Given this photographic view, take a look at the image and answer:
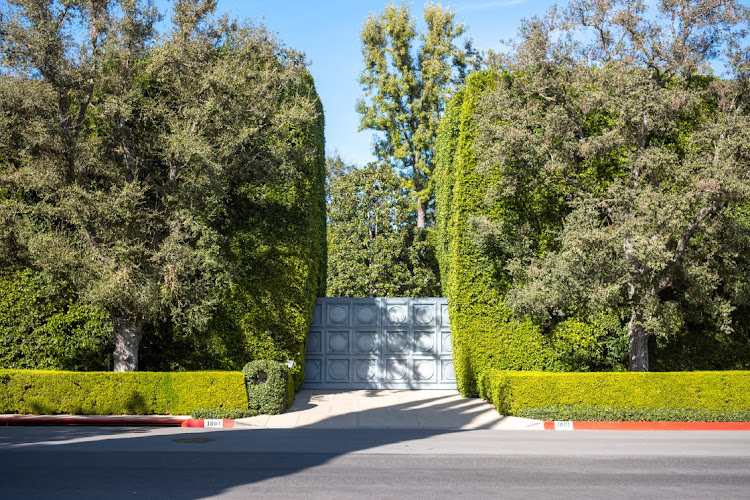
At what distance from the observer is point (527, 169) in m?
15.1

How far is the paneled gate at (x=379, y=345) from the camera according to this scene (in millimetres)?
17875

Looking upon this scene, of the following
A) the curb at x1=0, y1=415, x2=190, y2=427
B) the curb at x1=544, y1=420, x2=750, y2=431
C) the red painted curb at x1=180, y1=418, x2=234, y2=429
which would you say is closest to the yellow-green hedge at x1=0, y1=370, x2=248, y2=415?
the curb at x1=0, y1=415, x2=190, y2=427

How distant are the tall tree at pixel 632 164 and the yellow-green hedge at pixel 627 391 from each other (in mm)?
1142

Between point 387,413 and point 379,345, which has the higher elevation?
point 379,345

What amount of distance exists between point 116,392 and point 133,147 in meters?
5.57

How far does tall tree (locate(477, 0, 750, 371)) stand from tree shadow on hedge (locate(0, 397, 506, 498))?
4810mm

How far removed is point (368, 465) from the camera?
8148mm

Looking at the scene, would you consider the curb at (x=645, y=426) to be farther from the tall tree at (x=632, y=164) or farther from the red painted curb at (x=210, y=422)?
the red painted curb at (x=210, y=422)

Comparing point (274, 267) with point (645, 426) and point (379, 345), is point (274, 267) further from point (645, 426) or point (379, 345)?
point (645, 426)

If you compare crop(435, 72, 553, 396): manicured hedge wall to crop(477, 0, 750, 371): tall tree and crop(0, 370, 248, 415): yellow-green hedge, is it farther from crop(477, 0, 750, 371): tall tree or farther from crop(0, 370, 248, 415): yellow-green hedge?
crop(0, 370, 248, 415): yellow-green hedge

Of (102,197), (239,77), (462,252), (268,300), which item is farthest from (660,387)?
(102,197)

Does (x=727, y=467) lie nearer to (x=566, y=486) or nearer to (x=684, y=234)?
(x=566, y=486)

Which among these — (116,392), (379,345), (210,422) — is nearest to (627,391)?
(379,345)

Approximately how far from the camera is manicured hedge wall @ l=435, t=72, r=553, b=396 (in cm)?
1576
